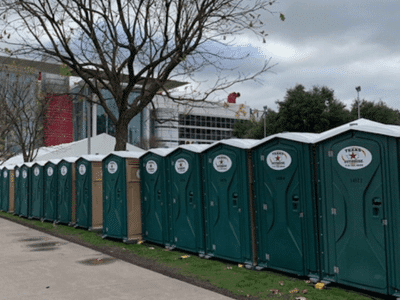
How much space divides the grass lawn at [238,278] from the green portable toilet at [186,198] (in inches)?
11.1

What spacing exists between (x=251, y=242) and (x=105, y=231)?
452 cm

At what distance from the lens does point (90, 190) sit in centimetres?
1143

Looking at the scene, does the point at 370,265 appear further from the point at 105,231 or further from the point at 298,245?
the point at 105,231

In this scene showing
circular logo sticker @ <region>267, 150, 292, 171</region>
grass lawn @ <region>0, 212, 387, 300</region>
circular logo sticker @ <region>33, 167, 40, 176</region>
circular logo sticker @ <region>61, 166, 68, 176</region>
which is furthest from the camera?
circular logo sticker @ <region>33, 167, 40, 176</region>

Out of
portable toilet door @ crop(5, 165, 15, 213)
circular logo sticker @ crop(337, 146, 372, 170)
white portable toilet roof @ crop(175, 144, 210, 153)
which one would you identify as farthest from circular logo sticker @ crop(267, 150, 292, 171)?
portable toilet door @ crop(5, 165, 15, 213)

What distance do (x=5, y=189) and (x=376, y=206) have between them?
16646 millimetres

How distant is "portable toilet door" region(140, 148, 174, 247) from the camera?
875 centimetres

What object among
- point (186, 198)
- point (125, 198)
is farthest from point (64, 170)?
point (186, 198)

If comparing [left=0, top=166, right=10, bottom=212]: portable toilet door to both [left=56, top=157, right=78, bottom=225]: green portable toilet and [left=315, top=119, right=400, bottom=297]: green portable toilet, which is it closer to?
[left=56, top=157, right=78, bottom=225]: green portable toilet

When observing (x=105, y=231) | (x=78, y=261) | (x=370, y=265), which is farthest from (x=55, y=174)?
(x=370, y=265)

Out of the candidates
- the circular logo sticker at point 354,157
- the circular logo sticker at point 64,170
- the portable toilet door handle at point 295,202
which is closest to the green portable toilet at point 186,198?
the portable toilet door handle at point 295,202

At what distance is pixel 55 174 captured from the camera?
517 inches

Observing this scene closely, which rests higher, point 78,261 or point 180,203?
point 180,203

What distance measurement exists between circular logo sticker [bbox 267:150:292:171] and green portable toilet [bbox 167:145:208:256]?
157 centimetres
